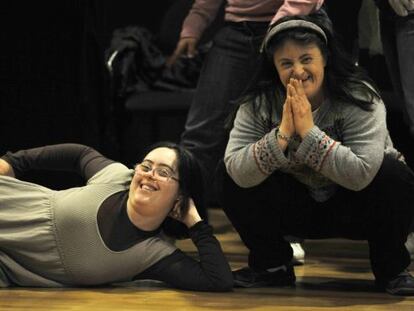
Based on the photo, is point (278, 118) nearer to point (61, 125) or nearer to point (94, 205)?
point (94, 205)

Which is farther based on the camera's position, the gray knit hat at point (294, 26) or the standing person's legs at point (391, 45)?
the standing person's legs at point (391, 45)

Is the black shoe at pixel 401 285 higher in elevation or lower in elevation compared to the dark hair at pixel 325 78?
lower

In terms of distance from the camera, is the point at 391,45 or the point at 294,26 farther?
the point at 391,45

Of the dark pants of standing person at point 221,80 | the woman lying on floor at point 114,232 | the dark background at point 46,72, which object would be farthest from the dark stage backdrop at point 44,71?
the woman lying on floor at point 114,232

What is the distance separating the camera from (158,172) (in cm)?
294

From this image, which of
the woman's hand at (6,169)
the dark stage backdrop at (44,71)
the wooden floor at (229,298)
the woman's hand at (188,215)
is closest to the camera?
the wooden floor at (229,298)

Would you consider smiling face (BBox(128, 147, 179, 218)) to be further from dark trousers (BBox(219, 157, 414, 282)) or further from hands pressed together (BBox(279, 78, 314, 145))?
hands pressed together (BBox(279, 78, 314, 145))

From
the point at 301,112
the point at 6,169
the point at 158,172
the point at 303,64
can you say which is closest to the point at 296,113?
the point at 301,112

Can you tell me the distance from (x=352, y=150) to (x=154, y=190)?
1.91 feet

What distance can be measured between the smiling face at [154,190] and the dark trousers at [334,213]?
156 mm

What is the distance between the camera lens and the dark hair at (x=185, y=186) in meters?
2.98

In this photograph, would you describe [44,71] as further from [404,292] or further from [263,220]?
[404,292]

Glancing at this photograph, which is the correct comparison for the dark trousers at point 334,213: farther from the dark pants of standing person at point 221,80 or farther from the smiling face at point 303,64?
the dark pants of standing person at point 221,80

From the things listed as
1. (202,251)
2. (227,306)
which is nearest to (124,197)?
(202,251)
